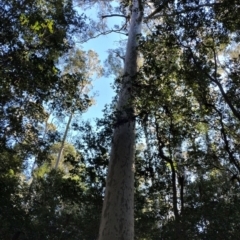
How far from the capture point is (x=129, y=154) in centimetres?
549

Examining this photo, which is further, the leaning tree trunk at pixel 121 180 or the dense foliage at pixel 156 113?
the dense foliage at pixel 156 113

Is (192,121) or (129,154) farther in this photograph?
(192,121)

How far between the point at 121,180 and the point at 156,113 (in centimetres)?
150

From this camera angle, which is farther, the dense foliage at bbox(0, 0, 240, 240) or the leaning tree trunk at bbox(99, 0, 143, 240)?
the dense foliage at bbox(0, 0, 240, 240)

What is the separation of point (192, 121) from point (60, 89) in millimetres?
2464

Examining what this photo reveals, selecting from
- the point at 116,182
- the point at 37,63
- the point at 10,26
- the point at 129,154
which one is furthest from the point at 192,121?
the point at 10,26

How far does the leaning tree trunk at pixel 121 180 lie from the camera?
426 centimetres

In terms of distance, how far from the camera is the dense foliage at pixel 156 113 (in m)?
5.18

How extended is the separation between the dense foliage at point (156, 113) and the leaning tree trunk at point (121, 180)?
0.22 meters

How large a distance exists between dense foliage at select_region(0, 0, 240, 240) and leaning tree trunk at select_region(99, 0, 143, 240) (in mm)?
219

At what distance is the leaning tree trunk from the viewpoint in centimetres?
426

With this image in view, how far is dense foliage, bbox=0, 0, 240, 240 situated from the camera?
5184mm

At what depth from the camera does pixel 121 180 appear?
492 cm

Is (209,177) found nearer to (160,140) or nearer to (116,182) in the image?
(160,140)
